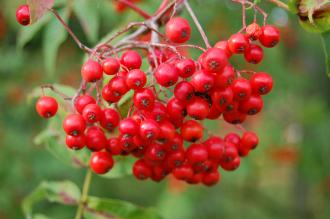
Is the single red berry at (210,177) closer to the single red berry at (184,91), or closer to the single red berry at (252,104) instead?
the single red berry at (252,104)

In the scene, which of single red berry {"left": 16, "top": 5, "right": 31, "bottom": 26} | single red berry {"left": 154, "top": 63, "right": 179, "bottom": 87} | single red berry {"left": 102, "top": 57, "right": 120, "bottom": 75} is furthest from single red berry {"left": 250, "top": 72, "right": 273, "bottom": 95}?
single red berry {"left": 16, "top": 5, "right": 31, "bottom": 26}

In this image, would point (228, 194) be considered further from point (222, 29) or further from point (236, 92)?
point (236, 92)

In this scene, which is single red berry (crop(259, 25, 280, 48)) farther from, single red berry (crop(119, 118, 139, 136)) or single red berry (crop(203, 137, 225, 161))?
single red berry (crop(119, 118, 139, 136))

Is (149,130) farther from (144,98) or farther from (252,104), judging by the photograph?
(252,104)

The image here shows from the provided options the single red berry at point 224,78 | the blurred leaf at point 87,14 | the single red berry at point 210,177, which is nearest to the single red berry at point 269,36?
the single red berry at point 224,78

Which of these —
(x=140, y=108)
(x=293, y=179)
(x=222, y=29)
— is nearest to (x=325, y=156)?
(x=293, y=179)
